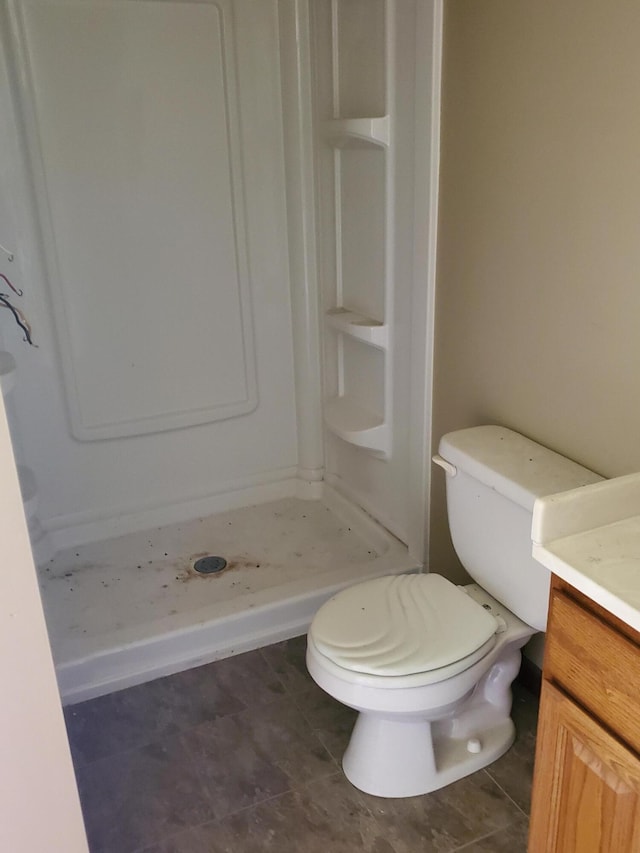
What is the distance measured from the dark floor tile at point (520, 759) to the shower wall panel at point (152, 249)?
1.37 m

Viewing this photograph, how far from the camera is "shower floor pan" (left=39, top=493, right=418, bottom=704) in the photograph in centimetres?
216

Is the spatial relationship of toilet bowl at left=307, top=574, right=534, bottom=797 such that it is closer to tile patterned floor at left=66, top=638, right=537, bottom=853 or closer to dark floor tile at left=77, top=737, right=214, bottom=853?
tile patterned floor at left=66, top=638, right=537, bottom=853

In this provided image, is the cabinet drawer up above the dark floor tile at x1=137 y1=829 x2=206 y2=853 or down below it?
above

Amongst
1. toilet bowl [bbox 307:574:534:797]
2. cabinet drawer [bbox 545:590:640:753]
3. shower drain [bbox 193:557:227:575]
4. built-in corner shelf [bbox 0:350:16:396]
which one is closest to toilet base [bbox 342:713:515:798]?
toilet bowl [bbox 307:574:534:797]

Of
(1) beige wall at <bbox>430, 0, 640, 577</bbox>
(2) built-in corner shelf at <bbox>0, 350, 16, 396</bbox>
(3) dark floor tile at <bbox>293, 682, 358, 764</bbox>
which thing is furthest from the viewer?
(2) built-in corner shelf at <bbox>0, 350, 16, 396</bbox>

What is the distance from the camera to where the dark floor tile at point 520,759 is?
1774mm

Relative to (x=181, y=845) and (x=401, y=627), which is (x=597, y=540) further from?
(x=181, y=845)

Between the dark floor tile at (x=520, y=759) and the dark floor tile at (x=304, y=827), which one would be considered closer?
the dark floor tile at (x=304, y=827)

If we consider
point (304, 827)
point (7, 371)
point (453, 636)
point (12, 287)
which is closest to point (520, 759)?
point (453, 636)

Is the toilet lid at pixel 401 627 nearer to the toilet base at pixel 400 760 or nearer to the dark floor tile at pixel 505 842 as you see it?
the toilet base at pixel 400 760

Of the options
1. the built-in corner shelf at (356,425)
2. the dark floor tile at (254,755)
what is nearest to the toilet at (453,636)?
the dark floor tile at (254,755)

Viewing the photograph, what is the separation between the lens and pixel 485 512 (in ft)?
5.74

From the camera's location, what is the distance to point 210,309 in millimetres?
2725

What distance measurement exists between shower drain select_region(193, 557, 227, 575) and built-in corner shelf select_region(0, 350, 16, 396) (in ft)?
2.65
